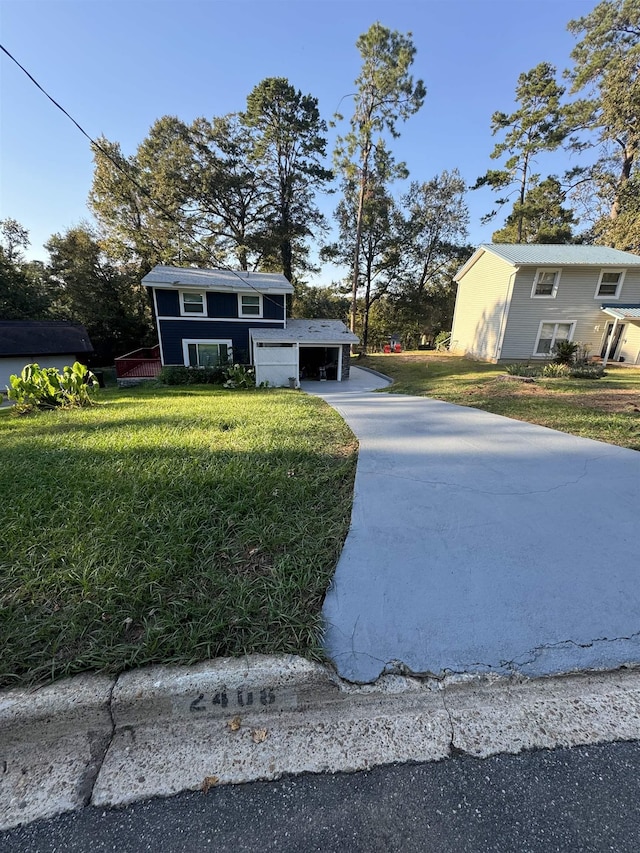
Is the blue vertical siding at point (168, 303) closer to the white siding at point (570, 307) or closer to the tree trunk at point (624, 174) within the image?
the white siding at point (570, 307)

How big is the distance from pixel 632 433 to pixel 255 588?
541 cm

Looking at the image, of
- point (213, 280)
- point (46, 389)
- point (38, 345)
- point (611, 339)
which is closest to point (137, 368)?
point (213, 280)

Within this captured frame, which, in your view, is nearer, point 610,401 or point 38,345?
point 610,401

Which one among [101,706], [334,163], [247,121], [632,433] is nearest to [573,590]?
[101,706]

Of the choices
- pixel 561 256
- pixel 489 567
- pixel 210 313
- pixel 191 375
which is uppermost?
pixel 561 256

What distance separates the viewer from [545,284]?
48.3 ft

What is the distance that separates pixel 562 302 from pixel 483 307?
3.20 meters

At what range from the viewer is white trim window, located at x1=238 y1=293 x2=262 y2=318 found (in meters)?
15.3

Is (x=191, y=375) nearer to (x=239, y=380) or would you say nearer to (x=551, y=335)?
(x=239, y=380)

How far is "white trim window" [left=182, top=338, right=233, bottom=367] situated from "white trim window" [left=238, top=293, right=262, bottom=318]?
151cm

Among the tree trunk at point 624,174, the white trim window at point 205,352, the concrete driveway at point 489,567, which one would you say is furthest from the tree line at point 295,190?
the concrete driveway at point 489,567

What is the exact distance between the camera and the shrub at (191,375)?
1404 cm

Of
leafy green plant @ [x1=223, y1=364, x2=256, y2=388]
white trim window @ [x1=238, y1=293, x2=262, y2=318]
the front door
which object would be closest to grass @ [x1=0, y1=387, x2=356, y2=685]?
leafy green plant @ [x1=223, y1=364, x2=256, y2=388]

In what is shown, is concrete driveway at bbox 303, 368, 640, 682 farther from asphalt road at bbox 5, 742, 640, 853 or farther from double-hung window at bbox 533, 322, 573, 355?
double-hung window at bbox 533, 322, 573, 355
